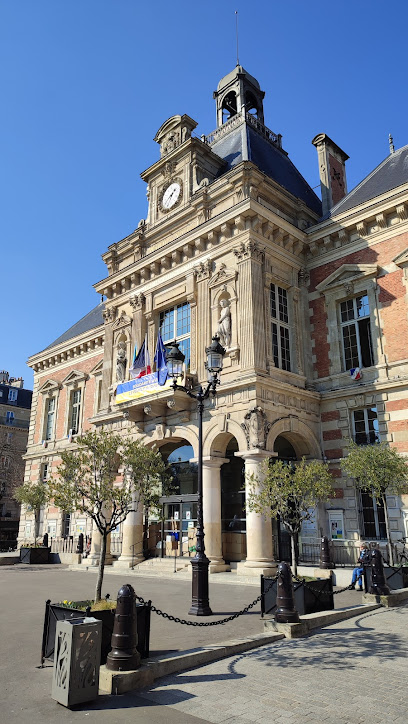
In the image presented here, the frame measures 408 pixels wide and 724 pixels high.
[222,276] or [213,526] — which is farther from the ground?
[222,276]

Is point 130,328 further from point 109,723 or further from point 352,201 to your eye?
point 109,723

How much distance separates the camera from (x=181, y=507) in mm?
21609

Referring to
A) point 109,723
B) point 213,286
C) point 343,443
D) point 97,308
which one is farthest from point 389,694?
point 97,308

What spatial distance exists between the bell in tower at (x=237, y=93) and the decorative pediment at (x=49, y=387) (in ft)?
63.3

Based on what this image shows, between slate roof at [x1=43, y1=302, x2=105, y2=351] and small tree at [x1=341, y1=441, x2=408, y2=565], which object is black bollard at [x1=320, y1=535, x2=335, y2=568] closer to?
small tree at [x1=341, y1=441, x2=408, y2=565]

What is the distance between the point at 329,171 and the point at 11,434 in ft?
149

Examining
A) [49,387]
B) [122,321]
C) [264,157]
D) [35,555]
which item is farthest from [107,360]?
[49,387]

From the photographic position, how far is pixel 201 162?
23.8 metres

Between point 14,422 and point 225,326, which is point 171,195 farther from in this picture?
point 14,422

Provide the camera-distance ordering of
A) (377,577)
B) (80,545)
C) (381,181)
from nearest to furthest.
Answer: (377,577) → (381,181) → (80,545)

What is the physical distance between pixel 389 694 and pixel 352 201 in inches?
795

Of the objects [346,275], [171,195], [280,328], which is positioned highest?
[171,195]

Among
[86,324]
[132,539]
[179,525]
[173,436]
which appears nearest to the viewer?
[173,436]

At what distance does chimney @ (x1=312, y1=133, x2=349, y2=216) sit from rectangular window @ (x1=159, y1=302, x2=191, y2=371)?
8.29m
